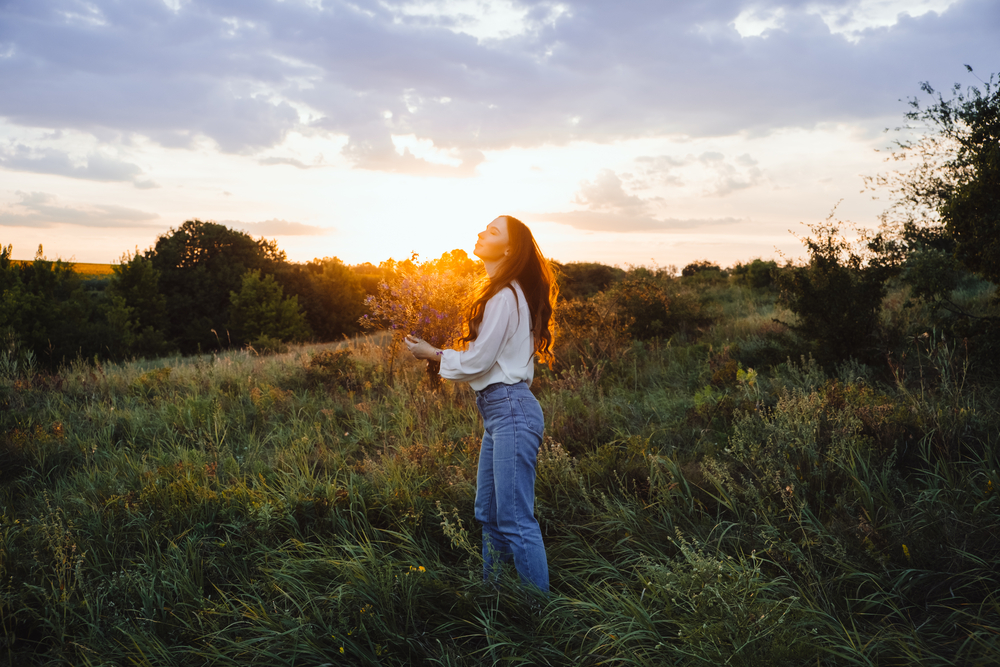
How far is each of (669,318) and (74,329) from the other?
25.1 metres

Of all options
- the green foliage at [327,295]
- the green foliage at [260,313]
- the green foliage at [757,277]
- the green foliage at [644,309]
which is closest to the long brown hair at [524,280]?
the green foliage at [644,309]

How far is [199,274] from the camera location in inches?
1378

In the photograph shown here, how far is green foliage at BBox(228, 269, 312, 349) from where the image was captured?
3231 centimetres

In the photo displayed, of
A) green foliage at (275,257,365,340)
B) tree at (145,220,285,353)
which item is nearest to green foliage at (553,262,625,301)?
green foliage at (275,257,365,340)

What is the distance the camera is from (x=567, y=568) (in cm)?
302

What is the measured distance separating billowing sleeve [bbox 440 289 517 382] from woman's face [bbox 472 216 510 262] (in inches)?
8.7

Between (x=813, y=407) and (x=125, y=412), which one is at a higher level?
(x=813, y=407)

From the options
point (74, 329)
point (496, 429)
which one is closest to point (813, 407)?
point (496, 429)

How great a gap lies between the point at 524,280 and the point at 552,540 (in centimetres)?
173

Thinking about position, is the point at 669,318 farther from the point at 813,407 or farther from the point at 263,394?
the point at 263,394

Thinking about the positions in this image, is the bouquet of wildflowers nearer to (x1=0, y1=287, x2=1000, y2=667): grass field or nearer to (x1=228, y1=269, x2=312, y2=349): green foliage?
(x1=0, y1=287, x2=1000, y2=667): grass field

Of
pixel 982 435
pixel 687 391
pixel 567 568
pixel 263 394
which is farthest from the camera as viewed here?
pixel 263 394

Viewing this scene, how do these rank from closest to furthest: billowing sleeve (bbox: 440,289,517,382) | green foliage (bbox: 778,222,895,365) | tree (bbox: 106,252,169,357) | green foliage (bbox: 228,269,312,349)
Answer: billowing sleeve (bbox: 440,289,517,382) → green foliage (bbox: 778,222,895,365) → tree (bbox: 106,252,169,357) → green foliage (bbox: 228,269,312,349)

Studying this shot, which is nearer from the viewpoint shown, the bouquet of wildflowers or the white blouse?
the white blouse
